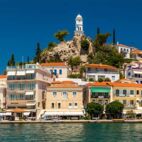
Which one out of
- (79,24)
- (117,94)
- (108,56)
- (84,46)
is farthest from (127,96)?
(79,24)

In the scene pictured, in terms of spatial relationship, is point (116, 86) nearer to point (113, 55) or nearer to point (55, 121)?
point (55, 121)

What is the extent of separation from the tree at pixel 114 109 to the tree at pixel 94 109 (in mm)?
1213

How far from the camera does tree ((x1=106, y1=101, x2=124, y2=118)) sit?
77688 millimetres

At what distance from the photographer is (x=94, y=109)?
77.2m

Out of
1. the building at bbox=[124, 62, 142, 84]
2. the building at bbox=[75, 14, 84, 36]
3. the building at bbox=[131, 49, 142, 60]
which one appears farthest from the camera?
the building at bbox=[131, 49, 142, 60]

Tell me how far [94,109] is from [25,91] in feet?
41.1

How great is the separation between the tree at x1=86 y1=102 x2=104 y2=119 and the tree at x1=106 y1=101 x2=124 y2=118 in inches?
47.8

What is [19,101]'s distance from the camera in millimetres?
81188

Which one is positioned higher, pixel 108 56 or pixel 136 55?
pixel 136 55

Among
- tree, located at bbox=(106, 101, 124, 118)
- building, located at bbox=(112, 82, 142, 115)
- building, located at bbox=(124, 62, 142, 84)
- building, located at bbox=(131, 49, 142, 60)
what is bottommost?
tree, located at bbox=(106, 101, 124, 118)

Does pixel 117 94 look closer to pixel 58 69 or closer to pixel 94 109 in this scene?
pixel 94 109

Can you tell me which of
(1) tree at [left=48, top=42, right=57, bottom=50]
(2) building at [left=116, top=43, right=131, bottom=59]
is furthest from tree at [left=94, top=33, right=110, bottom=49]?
(1) tree at [left=48, top=42, right=57, bottom=50]

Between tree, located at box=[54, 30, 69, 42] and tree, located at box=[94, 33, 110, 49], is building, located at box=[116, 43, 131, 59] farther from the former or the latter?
tree, located at box=[54, 30, 69, 42]

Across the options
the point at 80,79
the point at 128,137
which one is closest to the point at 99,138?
the point at 128,137
